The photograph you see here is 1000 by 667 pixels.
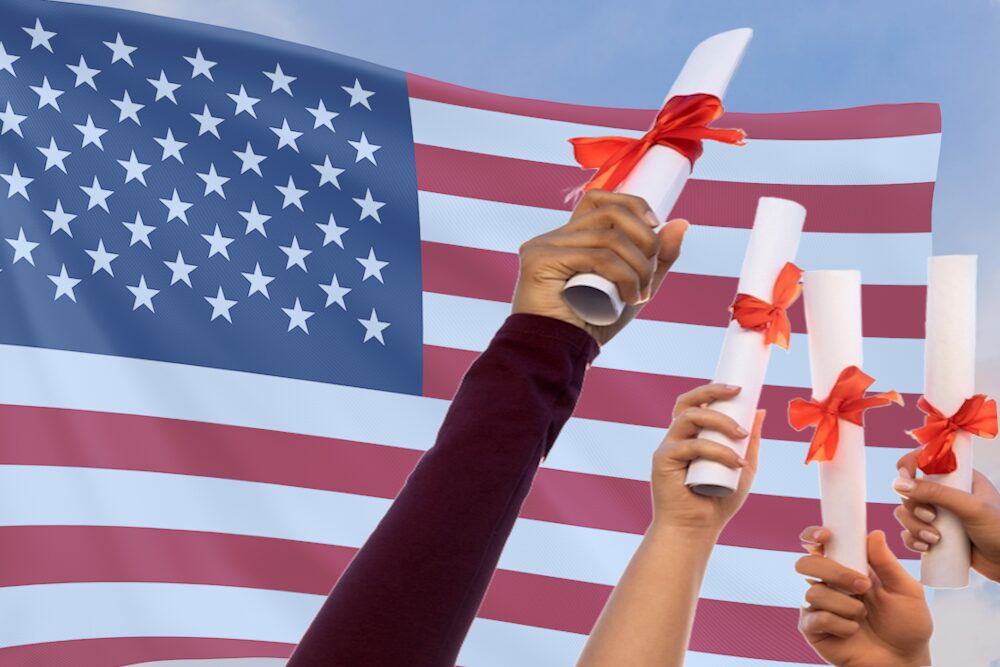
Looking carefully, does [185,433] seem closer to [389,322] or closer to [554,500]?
[389,322]

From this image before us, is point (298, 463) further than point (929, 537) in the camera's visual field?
Yes

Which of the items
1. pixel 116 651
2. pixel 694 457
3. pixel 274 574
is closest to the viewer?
pixel 694 457

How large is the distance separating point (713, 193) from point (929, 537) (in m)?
2.30

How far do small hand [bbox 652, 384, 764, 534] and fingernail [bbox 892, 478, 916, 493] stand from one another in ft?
0.58

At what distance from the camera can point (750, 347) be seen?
88 cm

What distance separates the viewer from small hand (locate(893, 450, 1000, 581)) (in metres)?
1.02

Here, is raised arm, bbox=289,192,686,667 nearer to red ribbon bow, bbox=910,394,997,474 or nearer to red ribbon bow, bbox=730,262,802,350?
red ribbon bow, bbox=730,262,802,350

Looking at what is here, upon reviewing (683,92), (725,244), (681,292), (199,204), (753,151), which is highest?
(753,151)

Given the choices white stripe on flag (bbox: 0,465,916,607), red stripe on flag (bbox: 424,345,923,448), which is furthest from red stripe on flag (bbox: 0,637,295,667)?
red stripe on flag (bbox: 424,345,923,448)

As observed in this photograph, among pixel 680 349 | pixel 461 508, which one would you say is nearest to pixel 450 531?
pixel 461 508

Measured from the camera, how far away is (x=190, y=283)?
263cm

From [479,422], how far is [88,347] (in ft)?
7.19

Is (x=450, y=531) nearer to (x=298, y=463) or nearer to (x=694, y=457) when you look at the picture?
(x=694, y=457)

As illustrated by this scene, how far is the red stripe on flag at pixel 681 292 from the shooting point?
2.95m
